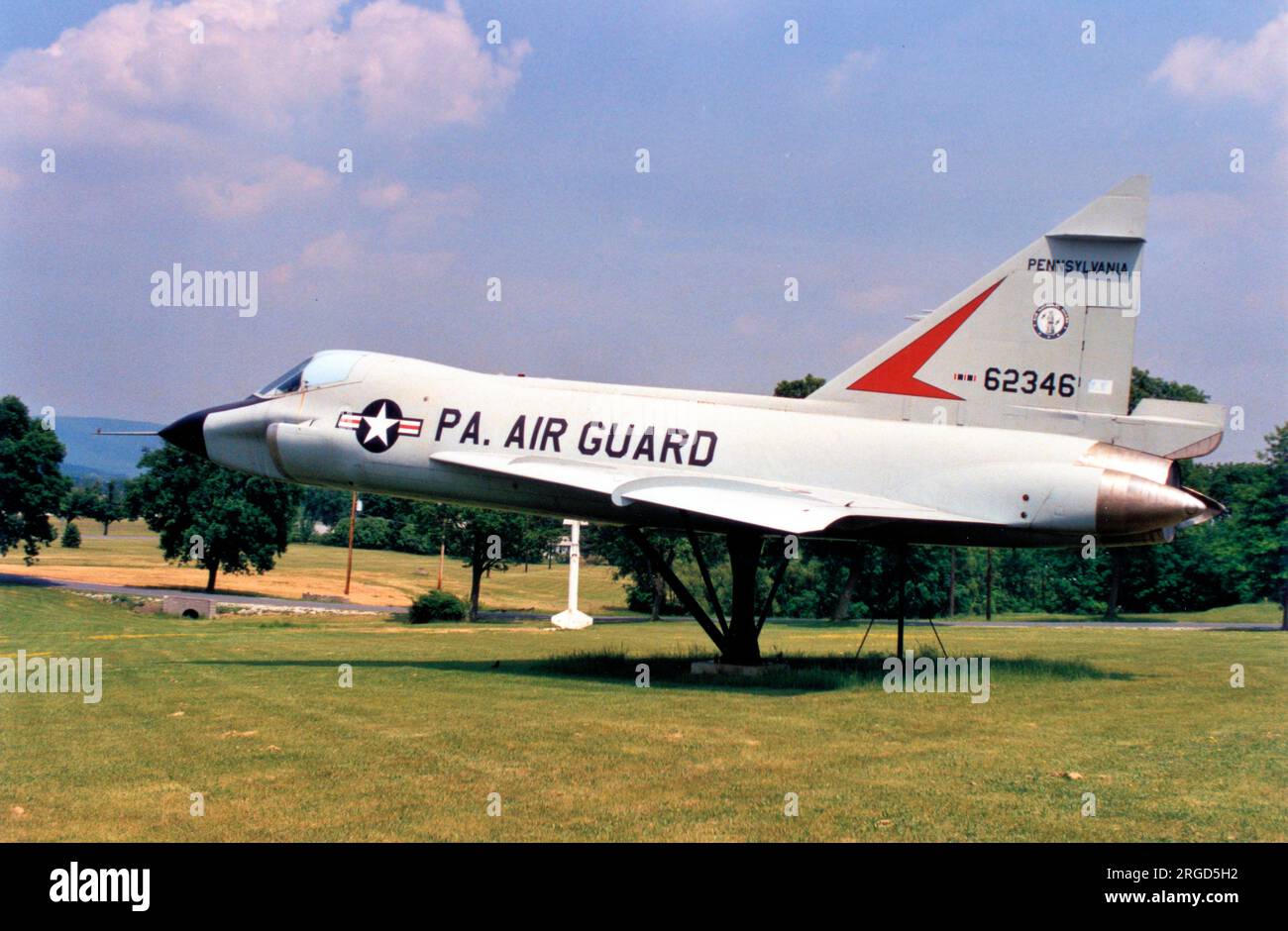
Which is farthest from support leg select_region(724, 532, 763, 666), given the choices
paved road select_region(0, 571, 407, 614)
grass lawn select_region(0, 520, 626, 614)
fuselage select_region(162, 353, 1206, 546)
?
grass lawn select_region(0, 520, 626, 614)

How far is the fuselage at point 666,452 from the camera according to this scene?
54.2 ft

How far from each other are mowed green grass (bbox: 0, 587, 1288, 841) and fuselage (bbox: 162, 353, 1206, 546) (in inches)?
103

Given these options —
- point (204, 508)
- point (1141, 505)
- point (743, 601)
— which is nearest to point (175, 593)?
point (204, 508)

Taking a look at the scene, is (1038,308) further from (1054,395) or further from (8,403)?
(8,403)

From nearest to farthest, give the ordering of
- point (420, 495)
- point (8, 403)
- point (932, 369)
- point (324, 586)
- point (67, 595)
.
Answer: point (932, 369)
point (420, 495)
point (67, 595)
point (8, 403)
point (324, 586)

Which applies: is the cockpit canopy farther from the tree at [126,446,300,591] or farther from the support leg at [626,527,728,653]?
the tree at [126,446,300,591]

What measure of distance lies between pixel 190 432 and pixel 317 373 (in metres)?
2.94

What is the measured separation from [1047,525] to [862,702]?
4.23m

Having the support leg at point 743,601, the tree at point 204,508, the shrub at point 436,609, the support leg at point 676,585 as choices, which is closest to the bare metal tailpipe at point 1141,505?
the support leg at point 743,601

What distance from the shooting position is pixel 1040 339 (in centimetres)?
1745

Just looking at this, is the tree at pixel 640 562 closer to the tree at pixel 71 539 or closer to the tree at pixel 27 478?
the tree at pixel 27 478

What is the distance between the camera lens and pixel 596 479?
1752 cm
